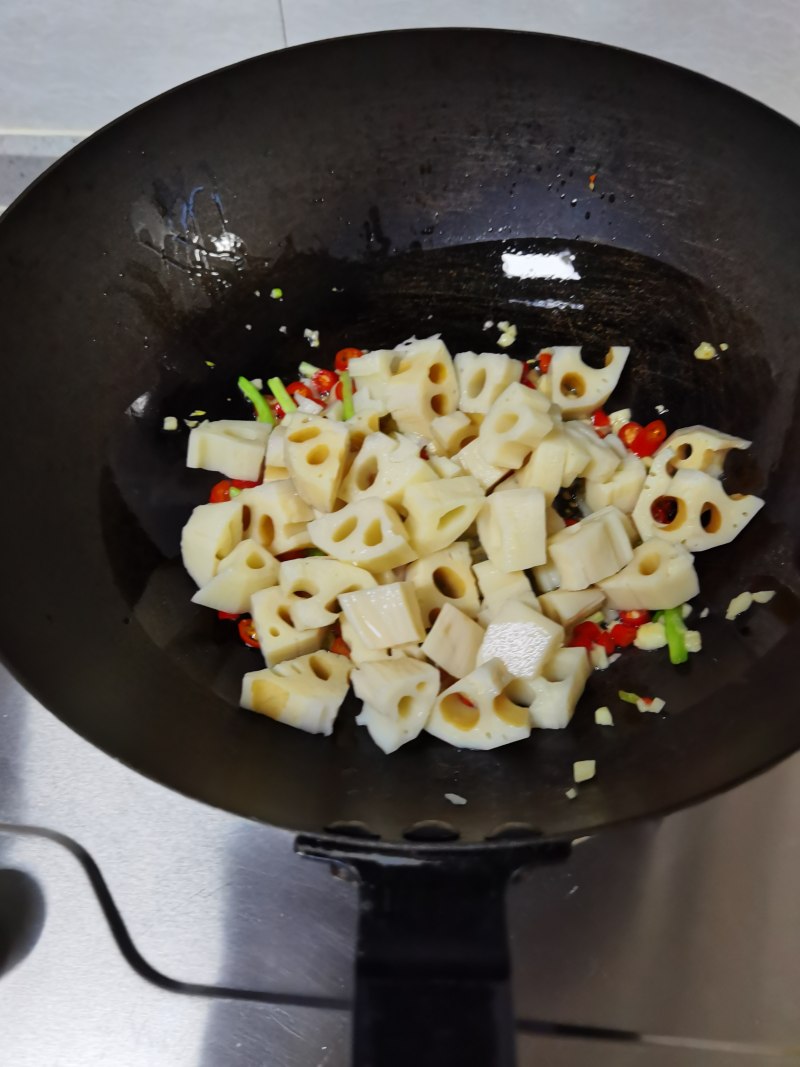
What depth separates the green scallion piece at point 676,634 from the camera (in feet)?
2.85

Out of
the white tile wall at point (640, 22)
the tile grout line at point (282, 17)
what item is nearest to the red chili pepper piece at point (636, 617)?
the white tile wall at point (640, 22)

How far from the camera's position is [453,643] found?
851 millimetres

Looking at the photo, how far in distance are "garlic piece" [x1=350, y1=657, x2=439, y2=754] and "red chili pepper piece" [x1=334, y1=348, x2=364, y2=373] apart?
41cm

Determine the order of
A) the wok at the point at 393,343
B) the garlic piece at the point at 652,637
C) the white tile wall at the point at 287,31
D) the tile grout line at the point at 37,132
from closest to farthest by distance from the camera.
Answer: the wok at the point at 393,343 → the garlic piece at the point at 652,637 → the white tile wall at the point at 287,31 → the tile grout line at the point at 37,132

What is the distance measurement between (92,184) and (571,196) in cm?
57

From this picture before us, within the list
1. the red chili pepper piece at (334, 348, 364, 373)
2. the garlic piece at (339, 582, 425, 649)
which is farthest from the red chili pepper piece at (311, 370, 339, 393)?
the garlic piece at (339, 582, 425, 649)

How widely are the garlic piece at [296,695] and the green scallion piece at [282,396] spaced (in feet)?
1.11

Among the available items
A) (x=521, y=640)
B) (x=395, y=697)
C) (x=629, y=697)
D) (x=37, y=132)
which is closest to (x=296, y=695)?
(x=395, y=697)

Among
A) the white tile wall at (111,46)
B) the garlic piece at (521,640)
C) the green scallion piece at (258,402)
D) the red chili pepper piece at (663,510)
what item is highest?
the white tile wall at (111,46)

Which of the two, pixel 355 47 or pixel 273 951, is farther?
pixel 355 47

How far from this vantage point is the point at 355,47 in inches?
39.6

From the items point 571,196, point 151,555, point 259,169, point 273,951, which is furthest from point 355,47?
point 273,951

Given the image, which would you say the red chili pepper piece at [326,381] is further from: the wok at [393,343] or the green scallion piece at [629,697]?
the green scallion piece at [629,697]

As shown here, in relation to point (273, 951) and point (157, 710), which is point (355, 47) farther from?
point (273, 951)
